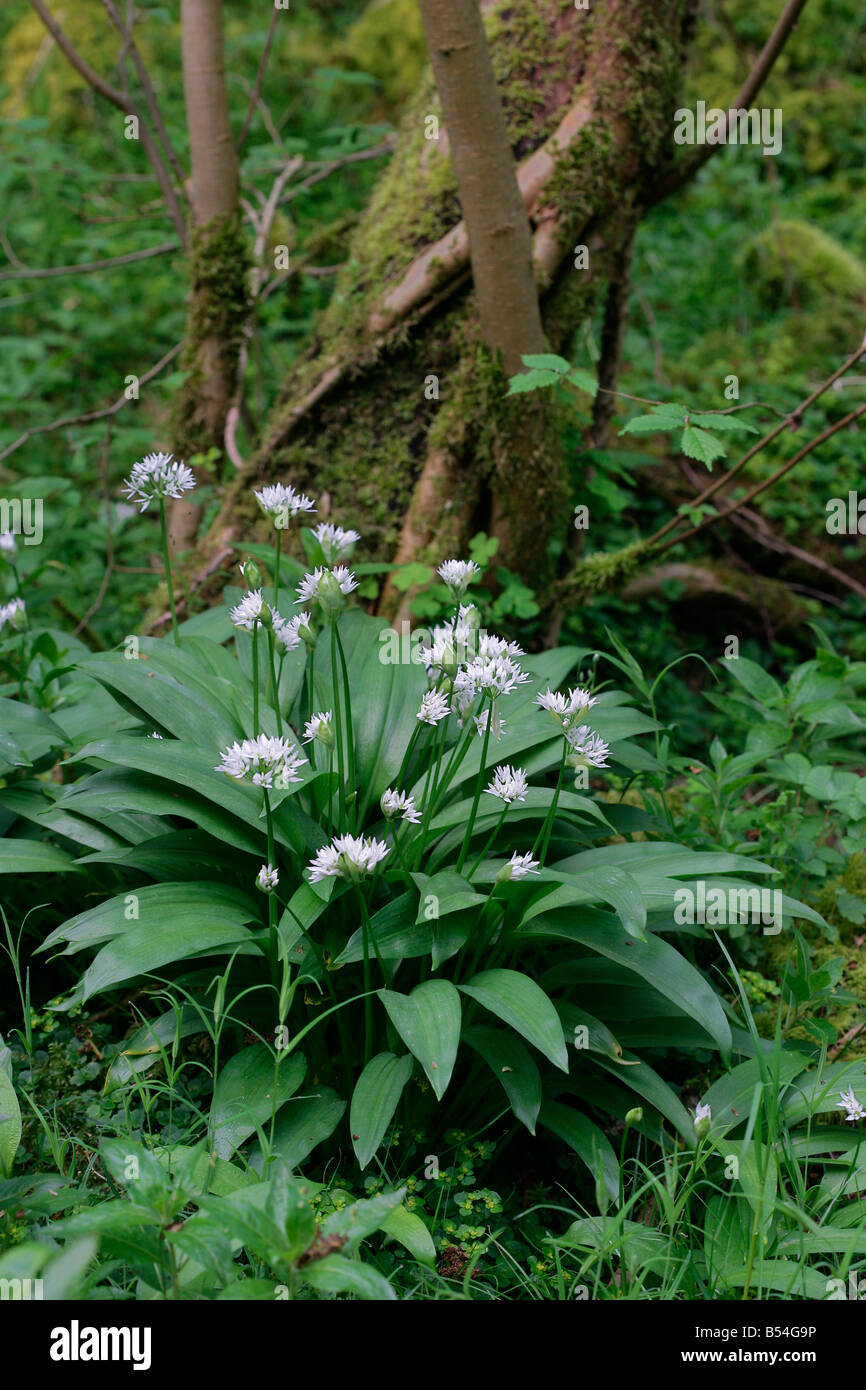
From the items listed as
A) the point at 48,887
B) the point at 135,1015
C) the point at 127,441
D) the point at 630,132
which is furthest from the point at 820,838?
the point at 127,441

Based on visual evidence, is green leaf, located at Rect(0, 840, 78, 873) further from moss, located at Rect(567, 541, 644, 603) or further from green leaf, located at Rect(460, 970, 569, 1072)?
moss, located at Rect(567, 541, 644, 603)

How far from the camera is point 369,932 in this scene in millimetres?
1869

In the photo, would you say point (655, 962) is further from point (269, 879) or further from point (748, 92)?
point (748, 92)

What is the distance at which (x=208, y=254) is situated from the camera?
3838 mm

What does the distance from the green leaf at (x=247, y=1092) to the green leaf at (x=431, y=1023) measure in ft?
0.78

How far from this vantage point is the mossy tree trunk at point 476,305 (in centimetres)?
323

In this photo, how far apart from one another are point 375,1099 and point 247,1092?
10.8 inches

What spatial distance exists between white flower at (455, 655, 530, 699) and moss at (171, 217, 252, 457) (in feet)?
8.18

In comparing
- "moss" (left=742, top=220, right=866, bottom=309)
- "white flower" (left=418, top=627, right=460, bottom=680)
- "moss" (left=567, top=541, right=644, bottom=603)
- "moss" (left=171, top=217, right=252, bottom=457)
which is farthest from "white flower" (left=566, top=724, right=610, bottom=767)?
"moss" (left=742, top=220, right=866, bottom=309)

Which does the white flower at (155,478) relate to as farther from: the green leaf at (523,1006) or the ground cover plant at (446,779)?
the green leaf at (523,1006)

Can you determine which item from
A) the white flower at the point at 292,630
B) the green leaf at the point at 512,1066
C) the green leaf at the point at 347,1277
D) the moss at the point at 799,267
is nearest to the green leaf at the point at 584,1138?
the green leaf at the point at 512,1066

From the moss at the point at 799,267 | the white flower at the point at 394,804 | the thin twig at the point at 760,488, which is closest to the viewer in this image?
the white flower at the point at 394,804

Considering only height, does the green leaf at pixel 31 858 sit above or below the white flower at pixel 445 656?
below

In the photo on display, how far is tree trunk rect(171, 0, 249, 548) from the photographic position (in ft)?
12.2
